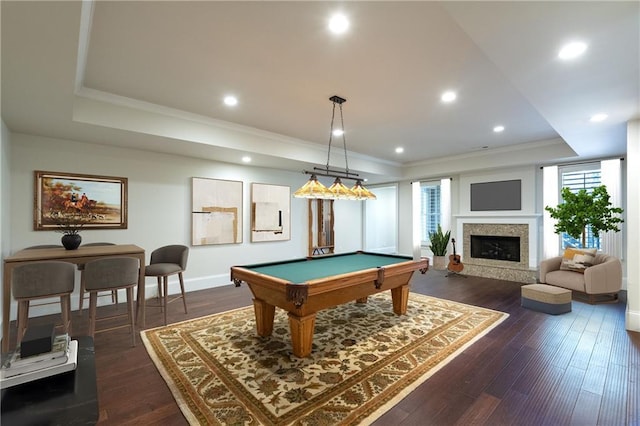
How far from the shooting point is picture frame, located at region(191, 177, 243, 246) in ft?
17.8

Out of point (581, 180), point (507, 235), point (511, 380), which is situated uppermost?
point (581, 180)

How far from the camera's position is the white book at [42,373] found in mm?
1215

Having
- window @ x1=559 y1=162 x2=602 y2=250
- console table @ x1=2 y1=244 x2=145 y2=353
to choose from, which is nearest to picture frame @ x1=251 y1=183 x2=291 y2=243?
console table @ x1=2 y1=244 x2=145 y2=353

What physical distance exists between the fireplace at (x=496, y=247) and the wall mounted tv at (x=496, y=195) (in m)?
0.71

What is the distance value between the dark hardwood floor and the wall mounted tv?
124 inches

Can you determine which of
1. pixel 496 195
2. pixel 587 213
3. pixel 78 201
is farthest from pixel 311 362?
pixel 496 195

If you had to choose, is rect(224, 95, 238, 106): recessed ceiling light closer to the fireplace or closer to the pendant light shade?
the pendant light shade

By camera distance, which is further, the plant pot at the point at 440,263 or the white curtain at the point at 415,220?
the white curtain at the point at 415,220

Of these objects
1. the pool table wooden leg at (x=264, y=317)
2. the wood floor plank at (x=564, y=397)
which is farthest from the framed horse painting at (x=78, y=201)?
the wood floor plank at (x=564, y=397)

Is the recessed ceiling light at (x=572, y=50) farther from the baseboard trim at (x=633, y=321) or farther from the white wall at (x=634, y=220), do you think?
the baseboard trim at (x=633, y=321)

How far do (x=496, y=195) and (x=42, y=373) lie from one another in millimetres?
7809

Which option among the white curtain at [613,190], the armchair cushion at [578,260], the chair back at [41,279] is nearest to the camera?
the chair back at [41,279]

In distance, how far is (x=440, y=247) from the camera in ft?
24.5

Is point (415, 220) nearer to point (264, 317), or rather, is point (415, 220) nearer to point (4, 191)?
point (264, 317)
